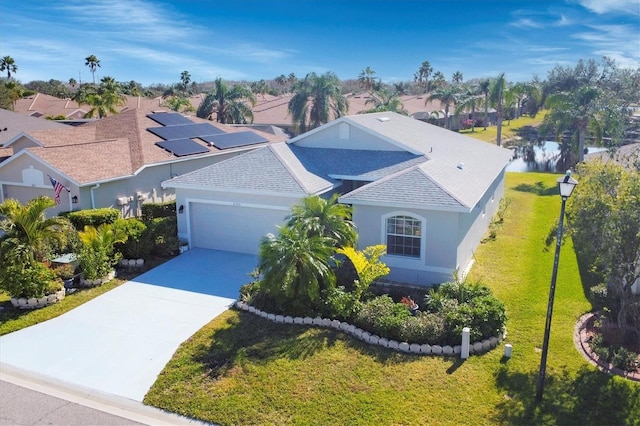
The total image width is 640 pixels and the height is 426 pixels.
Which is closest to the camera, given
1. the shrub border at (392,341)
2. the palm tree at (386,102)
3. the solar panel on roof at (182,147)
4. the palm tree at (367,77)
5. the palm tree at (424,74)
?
the shrub border at (392,341)

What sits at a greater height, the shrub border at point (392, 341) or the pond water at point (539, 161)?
the pond water at point (539, 161)

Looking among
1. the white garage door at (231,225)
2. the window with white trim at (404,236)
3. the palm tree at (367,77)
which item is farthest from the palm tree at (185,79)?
the window with white trim at (404,236)

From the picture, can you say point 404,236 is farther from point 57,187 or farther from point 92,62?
point 92,62

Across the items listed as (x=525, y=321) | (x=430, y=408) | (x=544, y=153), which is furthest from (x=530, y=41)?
(x=430, y=408)

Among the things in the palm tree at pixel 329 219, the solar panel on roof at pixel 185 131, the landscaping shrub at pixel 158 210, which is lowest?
the landscaping shrub at pixel 158 210

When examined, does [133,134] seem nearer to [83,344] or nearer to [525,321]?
[83,344]

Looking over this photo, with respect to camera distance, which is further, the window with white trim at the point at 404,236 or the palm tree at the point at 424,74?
the palm tree at the point at 424,74

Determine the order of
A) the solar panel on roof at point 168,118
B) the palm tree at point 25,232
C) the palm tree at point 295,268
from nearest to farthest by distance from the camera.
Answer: the palm tree at point 295,268, the palm tree at point 25,232, the solar panel on roof at point 168,118

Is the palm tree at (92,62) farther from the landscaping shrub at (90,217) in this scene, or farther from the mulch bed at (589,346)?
the mulch bed at (589,346)

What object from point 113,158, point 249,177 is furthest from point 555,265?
point 113,158
